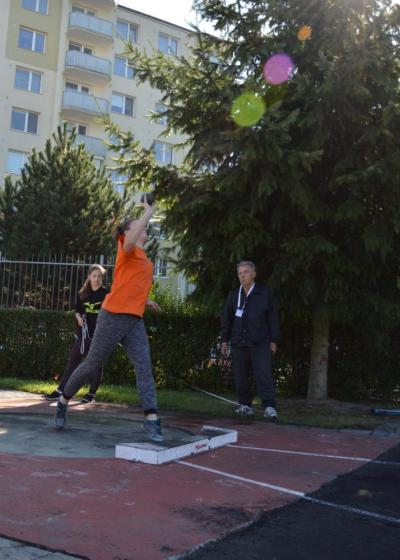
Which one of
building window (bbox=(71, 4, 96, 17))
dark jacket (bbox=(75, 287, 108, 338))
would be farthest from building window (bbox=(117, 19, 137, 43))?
dark jacket (bbox=(75, 287, 108, 338))

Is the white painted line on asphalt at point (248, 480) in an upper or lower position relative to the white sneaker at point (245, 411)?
lower

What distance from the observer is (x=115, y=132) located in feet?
31.1

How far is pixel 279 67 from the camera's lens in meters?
8.76

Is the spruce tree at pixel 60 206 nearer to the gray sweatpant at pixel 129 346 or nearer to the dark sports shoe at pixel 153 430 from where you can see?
the gray sweatpant at pixel 129 346

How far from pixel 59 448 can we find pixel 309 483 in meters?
2.13

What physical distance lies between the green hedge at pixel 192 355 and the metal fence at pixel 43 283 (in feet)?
2.47

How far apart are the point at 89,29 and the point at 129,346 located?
35.7 metres

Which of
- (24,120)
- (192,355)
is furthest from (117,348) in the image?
(24,120)

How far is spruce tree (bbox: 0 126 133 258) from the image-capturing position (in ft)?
63.0

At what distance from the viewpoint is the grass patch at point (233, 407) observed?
7859mm

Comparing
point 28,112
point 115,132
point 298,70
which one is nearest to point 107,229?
→ point 115,132

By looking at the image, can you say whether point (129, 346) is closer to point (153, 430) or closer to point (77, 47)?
point (153, 430)

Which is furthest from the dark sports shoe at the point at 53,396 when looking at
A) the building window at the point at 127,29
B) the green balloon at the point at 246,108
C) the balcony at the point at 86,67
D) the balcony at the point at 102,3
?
the building window at the point at 127,29

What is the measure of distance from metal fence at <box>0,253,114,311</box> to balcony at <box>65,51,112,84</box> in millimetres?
26889
